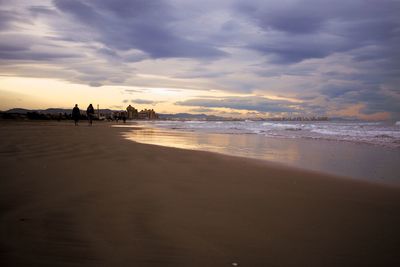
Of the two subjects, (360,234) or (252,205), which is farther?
(252,205)

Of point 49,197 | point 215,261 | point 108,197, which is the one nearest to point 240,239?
point 215,261

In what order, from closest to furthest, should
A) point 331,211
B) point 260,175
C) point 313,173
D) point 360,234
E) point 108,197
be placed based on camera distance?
1. point 360,234
2. point 331,211
3. point 108,197
4. point 260,175
5. point 313,173

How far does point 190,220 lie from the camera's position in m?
3.33

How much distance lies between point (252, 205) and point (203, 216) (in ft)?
2.63

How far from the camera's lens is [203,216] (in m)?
3.47

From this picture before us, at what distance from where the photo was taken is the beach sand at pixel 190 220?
2.54 metres

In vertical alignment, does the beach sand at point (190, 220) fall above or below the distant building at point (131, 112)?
below

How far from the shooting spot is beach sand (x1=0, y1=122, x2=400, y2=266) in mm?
2539

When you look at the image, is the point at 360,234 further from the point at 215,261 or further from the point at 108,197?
the point at 108,197

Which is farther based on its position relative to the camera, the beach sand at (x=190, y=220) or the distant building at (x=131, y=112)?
the distant building at (x=131, y=112)

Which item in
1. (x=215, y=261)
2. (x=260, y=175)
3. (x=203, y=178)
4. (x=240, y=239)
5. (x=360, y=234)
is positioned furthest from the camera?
(x=260, y=175)

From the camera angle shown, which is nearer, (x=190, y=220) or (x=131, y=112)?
(x=190, y=220)

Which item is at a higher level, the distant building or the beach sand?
the distant building

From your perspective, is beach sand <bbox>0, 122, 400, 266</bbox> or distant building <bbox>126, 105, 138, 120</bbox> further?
distant building <bbox>126, 105, 138, 120</bbox>
